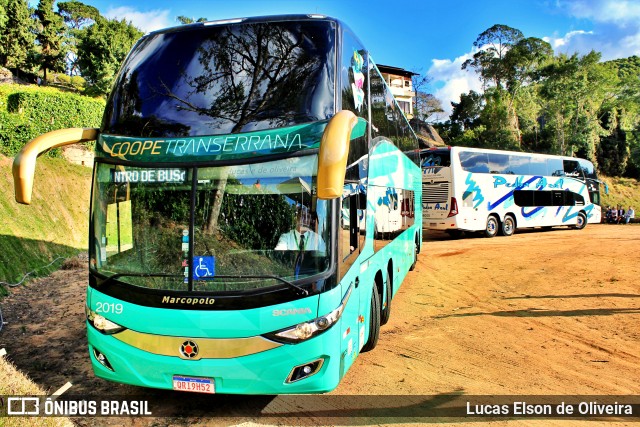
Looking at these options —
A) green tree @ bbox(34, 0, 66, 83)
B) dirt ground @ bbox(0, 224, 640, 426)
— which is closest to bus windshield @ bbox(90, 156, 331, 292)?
dirt ground @ bbox(0, 224, 640, 426)

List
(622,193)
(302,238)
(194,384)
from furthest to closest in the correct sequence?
(622,193)
(302,238)
(194,384)

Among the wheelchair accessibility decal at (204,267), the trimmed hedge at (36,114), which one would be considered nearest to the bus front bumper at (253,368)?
the wheelchair accessibility decal at (204,267)

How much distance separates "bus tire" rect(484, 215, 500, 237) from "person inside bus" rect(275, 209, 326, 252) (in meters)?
18.7

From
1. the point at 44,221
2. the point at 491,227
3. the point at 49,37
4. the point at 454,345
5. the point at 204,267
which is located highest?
the point at 49,37

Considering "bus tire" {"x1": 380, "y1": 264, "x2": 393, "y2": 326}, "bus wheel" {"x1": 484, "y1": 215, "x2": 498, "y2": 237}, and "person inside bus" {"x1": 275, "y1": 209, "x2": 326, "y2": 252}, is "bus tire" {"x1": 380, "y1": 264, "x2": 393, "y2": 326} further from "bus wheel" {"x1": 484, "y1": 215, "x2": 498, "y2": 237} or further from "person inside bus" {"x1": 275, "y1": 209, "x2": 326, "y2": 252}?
"bus wheel" {"x1": 484, "y1": 215, "x2": 498, "y2": 237}

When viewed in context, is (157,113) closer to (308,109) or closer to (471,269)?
(308,109)

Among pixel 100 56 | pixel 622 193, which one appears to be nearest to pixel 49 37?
pixel 100 56

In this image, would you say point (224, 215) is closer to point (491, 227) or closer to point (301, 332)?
point (301, 332)

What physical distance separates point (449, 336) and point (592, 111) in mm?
54757

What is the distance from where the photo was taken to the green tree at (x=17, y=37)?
4209cm

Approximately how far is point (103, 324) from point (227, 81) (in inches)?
102

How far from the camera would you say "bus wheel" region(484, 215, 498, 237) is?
21.7 meters

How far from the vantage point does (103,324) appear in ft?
14.5

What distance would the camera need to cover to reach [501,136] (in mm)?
50875
